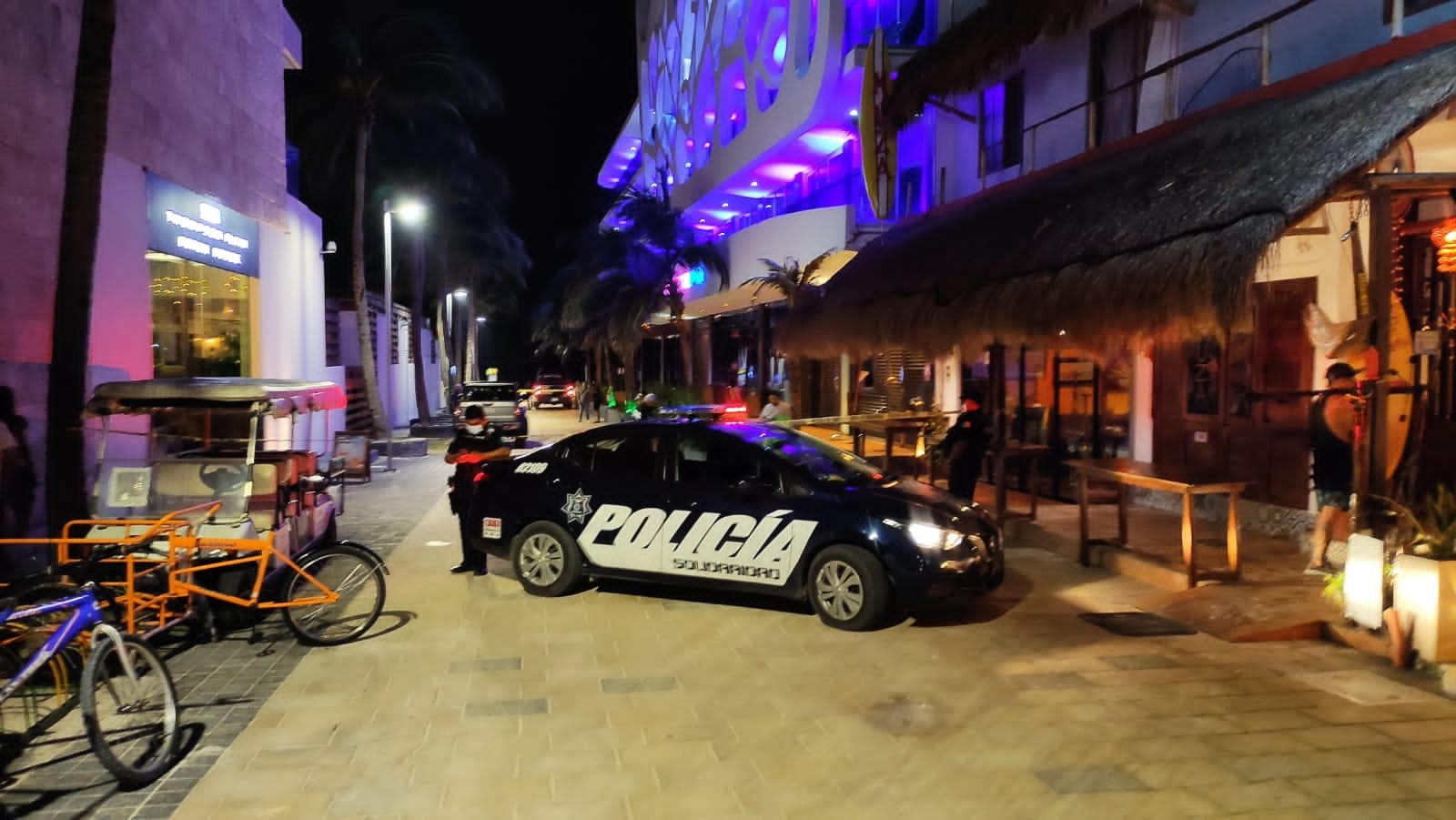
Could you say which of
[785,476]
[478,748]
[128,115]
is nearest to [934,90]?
[785,476]

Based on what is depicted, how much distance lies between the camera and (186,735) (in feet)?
17.4

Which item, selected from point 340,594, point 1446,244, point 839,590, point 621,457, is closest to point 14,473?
point 340,594

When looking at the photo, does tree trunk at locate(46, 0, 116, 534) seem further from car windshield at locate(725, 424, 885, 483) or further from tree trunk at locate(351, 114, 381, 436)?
tree trunk at locate(351, 114, 381, 436)

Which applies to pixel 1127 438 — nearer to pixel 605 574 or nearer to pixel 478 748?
pixel 605 574

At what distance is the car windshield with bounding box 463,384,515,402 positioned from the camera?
26.0 meters

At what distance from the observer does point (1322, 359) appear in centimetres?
972

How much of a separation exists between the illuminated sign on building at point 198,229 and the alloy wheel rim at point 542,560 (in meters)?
7.47

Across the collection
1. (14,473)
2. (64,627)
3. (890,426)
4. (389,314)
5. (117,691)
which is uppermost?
(389,314)

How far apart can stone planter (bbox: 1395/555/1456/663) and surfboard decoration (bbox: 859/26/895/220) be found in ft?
38.4

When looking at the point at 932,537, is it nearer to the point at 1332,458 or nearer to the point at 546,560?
the point at 546,560

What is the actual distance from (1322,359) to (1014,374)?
201 inches

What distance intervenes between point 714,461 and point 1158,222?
429 cm

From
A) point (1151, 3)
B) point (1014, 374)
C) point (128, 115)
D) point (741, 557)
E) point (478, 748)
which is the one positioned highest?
point (1151, 3)

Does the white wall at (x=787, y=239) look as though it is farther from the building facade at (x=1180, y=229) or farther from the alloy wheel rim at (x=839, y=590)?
the alloy wheel rim at (x=839, y=590)
